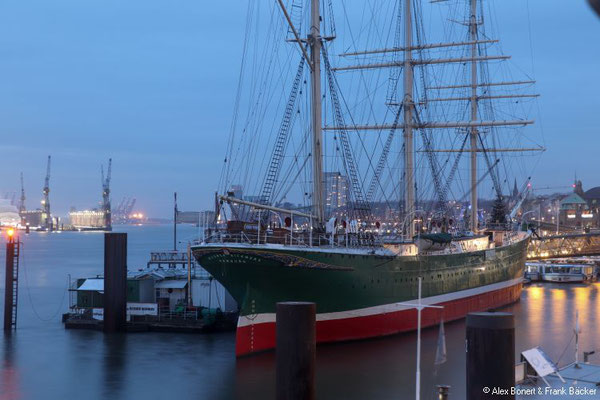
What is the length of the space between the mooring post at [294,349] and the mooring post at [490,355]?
72.2 inches

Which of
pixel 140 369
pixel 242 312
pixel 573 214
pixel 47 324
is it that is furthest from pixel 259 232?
pixel 573 214

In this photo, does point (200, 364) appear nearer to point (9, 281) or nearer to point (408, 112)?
point (9, 281)

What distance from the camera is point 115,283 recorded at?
33406 mm

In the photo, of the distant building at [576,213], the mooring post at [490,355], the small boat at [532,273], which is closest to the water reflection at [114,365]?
the mooring post at [490,355]

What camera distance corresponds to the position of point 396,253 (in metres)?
32.0

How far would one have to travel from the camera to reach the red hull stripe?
27.4 meters

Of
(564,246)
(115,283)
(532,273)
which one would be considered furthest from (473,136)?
(564,246)

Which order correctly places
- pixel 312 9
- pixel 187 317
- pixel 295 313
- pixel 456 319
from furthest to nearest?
pixel 456 319, pixel 187 317, pixel 312 9, pixel 295 313

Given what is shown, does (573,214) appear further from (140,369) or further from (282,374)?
(282,374)

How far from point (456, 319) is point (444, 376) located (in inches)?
483

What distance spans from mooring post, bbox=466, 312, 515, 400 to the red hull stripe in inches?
772

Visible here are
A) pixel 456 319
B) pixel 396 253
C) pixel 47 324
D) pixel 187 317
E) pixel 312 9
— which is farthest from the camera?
pixel 47 324

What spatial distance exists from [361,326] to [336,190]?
10.7 meters

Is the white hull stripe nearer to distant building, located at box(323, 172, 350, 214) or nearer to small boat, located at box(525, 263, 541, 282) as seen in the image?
distant building, located at box(323, 172, 350, 214)
